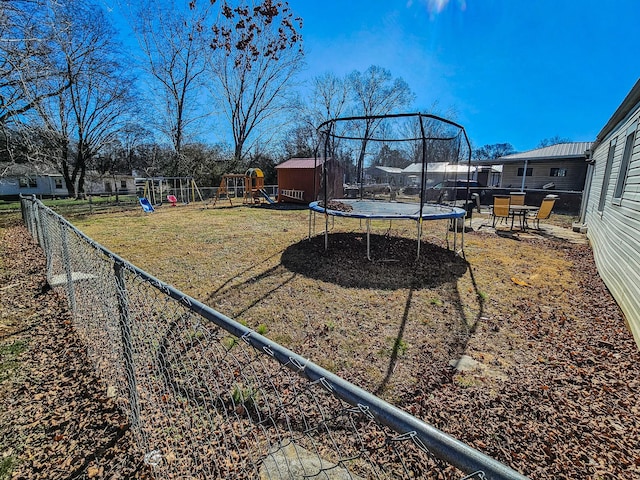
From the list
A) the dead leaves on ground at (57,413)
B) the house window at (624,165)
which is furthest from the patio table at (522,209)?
the dead leaves on ground at (57,413)

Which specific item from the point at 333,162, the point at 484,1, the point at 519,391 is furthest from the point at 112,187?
the point at 519,391

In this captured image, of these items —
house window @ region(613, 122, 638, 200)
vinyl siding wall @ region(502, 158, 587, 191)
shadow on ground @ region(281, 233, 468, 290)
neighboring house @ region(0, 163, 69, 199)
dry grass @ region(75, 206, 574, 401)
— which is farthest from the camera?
neighboring house @ region(0, 163, 69, 199)

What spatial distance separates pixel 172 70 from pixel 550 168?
25.4 metres

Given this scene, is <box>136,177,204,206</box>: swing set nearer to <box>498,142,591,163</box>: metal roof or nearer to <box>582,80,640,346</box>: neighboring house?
<box>582,80,640,346</box>: neighboring house

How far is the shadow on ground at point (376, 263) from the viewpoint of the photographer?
4883mm

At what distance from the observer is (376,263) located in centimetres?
572

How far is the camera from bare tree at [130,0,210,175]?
1975 centimetres

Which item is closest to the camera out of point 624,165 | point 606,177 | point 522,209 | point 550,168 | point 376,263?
point 624,165

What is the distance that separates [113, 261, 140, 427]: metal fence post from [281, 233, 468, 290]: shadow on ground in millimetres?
3182

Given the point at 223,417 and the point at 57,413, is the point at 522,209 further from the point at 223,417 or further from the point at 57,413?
the point at 57,413

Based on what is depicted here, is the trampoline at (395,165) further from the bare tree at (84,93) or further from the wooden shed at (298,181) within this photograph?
the bare tree at (84,93)

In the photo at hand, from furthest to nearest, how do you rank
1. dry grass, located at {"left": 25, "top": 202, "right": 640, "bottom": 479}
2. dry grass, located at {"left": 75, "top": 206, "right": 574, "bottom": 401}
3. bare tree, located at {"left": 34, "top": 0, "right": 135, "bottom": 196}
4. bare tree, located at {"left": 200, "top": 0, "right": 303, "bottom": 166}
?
bare tree, located at {"left": 200, "top": 0, "right": 303, "bottom": 166} → bare tree, located at {"left": 34, "top": 0, "right": 135, "bottom": 196} → dry grass, located at {"left": 75, "top": 206, "right": 574, "bottom": 401} → dry grass, located at {"left": 25, "top": 202, "right": 640, "bottom": 479}

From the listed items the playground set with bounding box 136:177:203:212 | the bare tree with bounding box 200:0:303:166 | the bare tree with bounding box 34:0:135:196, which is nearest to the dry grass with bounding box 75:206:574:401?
the bare tree with bounding box 34:0:135:196

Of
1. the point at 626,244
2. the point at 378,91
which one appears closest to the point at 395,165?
the point at 626,244
